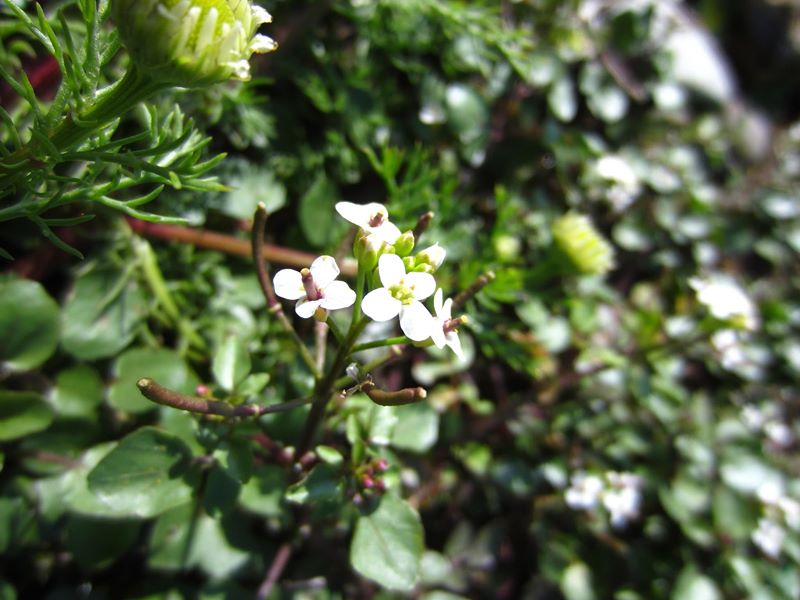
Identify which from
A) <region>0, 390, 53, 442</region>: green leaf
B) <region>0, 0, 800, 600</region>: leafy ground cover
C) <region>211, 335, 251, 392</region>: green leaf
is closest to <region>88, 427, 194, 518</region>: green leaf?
<region>0, 0, 800, 600</region>: leafy ground cover

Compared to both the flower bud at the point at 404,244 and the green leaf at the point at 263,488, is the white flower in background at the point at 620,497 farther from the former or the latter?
the flower bud at the point at 404,244

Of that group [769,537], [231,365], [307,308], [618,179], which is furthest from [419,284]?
[769,537]

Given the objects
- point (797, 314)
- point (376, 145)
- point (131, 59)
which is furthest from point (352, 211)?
point (797, 314)

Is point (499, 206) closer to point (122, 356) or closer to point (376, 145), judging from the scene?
point (376, 145)

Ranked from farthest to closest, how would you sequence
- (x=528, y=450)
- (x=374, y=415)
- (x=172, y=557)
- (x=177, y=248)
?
(x=528, y=450), (x=177, y=248), (x=172, y=557), (x=374, y=415)

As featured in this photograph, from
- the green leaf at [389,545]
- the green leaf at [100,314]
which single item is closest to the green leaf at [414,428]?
the green leaf at [389,545]

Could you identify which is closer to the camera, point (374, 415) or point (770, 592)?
point (374, 415)

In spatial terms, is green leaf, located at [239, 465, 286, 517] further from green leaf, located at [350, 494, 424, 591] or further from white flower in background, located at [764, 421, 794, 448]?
white flower in background, located at [764, 421, 794, 448]
